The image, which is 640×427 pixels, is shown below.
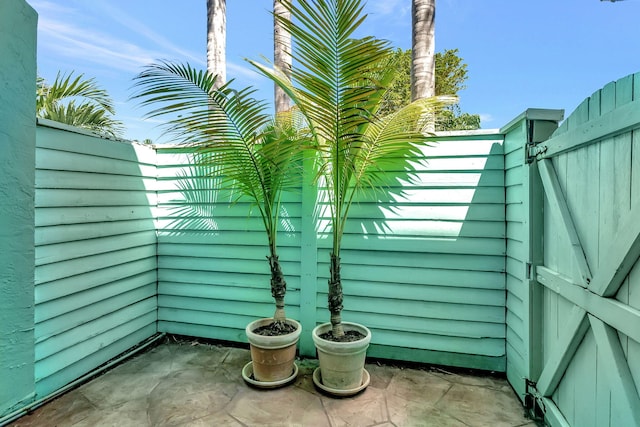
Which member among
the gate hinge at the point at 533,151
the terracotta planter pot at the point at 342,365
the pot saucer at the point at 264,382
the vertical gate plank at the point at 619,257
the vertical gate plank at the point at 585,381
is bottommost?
the pot saucer at the point at 264,382

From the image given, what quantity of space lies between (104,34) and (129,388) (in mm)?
6482

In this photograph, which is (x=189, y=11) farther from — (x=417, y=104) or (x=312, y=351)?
(x=312, y=351)

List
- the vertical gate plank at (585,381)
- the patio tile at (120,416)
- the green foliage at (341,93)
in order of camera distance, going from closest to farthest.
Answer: the vertical gate plank at (585,381)
the green foliage at (341,93)
the patio tile at (120,416)

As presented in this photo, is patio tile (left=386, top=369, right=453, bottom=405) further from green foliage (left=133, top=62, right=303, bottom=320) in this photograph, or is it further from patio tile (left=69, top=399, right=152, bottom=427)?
patio tile (left=69, top=399, right=152, bottom=427)

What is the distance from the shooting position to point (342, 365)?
2145 mm

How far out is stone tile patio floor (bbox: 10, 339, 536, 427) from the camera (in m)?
1.93

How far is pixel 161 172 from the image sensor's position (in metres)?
3.09

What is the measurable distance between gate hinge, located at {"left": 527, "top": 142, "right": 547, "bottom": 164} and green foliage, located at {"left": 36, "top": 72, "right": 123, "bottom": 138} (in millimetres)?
3840

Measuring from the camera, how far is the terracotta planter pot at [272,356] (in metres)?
2.21

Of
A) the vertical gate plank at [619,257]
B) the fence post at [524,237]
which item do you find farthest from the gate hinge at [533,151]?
the vertical gate plank at [619,257]

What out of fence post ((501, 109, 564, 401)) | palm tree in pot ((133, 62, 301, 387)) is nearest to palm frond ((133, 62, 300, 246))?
palm tree in pot ((133, 62, 301, 387))

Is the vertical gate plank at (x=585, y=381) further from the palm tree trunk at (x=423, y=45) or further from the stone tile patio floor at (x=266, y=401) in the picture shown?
the palm tree trunk at (x=423, y=45)

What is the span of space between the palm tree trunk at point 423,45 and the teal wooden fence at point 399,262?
7.38 feet

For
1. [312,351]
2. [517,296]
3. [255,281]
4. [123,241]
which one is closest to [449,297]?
[517,296]
